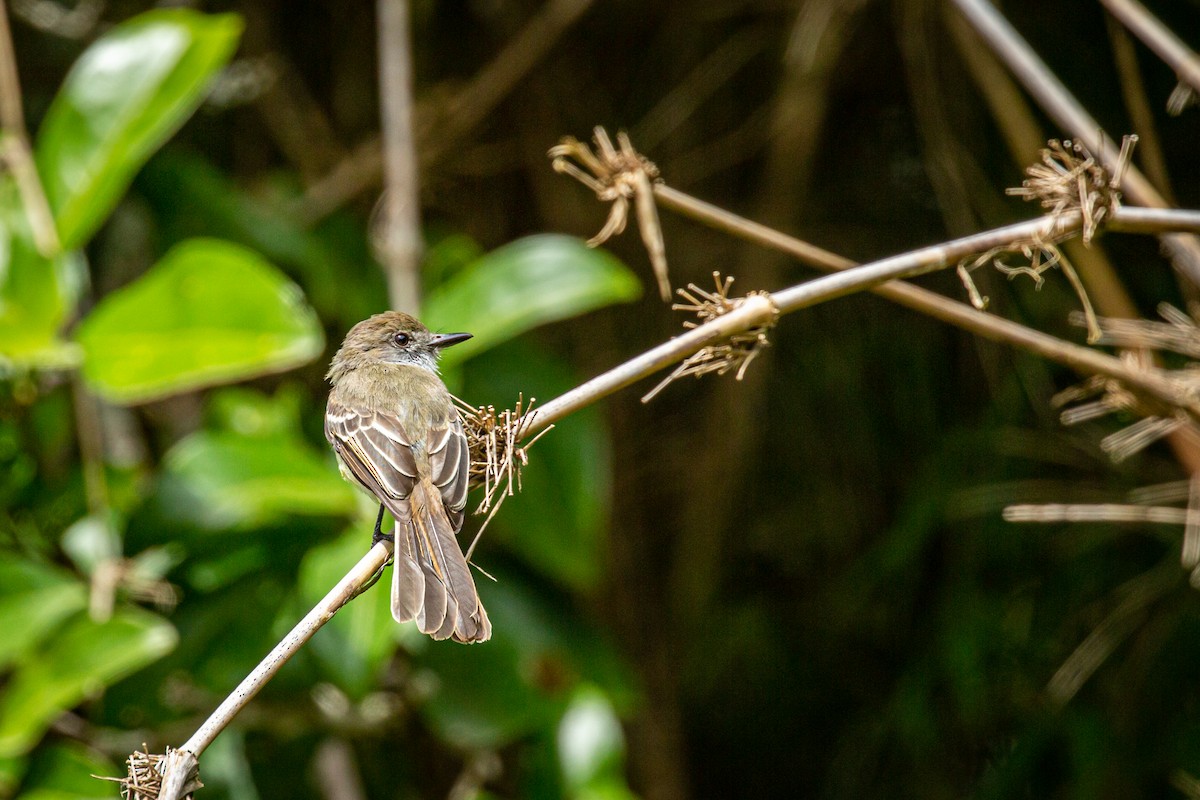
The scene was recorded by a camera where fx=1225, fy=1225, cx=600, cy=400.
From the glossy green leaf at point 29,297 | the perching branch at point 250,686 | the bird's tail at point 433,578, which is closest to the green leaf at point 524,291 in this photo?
the bird's tail at point 433,578

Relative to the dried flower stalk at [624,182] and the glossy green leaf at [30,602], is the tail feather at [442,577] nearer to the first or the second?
the dried flower stalk at [624,182]

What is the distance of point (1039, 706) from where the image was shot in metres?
3.87

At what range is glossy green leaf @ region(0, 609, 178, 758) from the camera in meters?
2.96

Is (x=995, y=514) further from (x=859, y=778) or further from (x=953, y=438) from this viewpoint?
(x=859, y=778)

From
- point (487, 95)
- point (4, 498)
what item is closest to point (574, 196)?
point (487, 95)

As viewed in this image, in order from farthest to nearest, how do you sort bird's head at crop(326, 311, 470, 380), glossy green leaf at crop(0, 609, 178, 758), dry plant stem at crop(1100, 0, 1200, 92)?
bird's head at crop(326, 311, 470, 380) → glossy green leaf at crop(0, 609, 178, 758) → dry plant stem at crop(1100, 0, 1200, 92)

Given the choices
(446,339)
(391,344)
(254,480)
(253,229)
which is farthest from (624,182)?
(253,229)

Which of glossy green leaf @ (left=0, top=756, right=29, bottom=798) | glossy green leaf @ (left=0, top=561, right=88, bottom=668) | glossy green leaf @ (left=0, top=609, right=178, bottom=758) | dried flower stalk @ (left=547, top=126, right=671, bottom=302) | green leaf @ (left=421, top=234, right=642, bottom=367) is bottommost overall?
glossy green leaf @ (left=0, top=756, right=29, bottom=798)

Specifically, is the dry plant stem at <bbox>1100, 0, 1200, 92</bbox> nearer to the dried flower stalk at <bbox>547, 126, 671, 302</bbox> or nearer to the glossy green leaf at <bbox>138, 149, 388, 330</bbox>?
the dried flower stalk at <bbox>547, 126, 671, 302</bbox>

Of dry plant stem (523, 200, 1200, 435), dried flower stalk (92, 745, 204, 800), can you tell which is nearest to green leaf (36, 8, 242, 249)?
dry plant stem (523, 200, 1200, 435)

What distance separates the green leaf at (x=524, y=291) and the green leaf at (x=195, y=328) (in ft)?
1.25

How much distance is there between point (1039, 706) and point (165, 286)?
2904 millimetres

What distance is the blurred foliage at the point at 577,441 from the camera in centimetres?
326

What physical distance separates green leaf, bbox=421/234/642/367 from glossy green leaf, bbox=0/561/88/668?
45.0 inches
